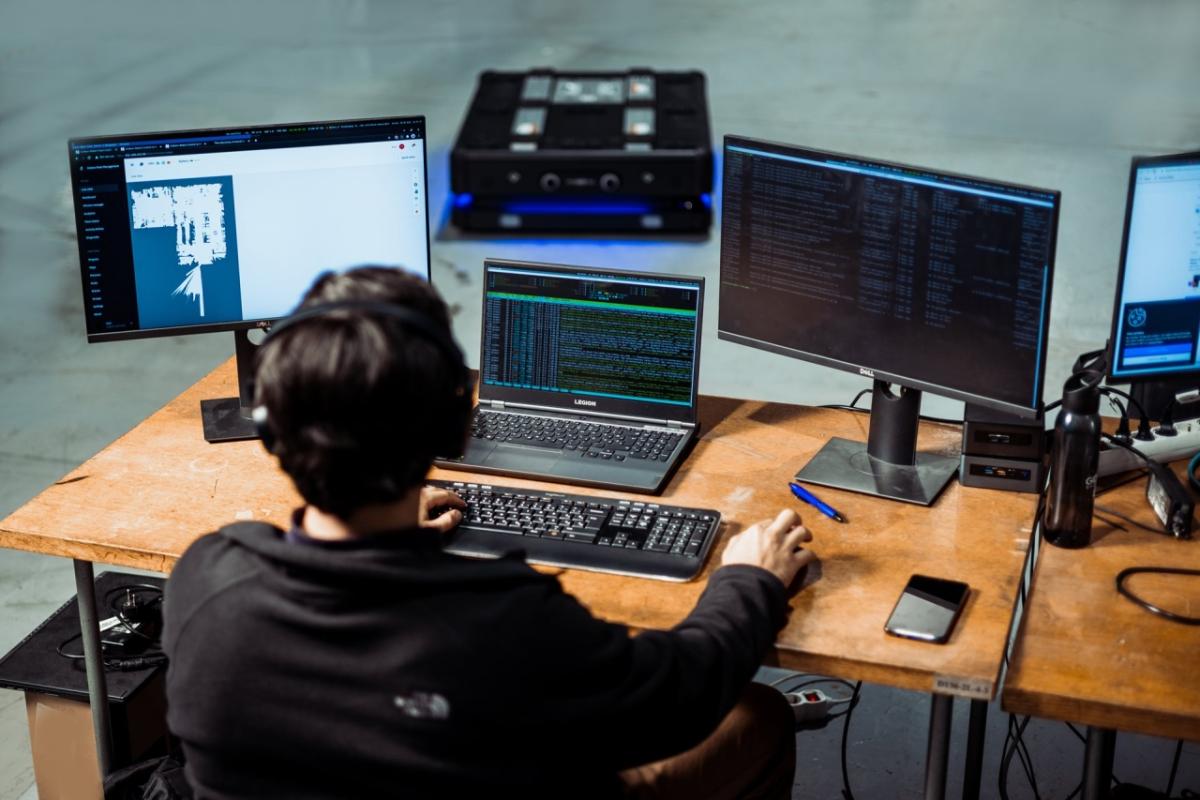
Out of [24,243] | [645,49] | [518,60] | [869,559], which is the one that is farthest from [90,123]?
[869,559]

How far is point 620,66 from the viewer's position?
294 inches

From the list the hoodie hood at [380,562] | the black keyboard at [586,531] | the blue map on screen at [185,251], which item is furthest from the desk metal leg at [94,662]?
the hoodie hood at [380,562]

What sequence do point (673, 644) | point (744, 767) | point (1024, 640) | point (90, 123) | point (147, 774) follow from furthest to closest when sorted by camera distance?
point (90, 123), point (147, 774), point (744, 767), point (1024, 640), point (673, 644)

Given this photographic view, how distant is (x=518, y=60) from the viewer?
301 inches

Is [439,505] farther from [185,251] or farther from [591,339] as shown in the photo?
[185,251]

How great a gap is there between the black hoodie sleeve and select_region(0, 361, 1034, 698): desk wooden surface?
137 millimetres

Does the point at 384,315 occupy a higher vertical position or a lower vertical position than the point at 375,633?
higher

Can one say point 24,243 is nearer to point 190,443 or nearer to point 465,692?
point 190,443

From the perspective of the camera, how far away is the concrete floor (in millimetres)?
3738

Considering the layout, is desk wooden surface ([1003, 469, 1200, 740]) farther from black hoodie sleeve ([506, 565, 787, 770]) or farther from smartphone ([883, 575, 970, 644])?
black hoodie sleeve ([506, 565, 787, 770])

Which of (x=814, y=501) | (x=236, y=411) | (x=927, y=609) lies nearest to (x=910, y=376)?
(x=814, y=501)

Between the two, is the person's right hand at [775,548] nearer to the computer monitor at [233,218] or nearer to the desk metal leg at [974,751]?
the desk metal leg at [974,751]

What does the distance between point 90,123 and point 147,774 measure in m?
4.91

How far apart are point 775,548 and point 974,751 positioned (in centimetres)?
74
